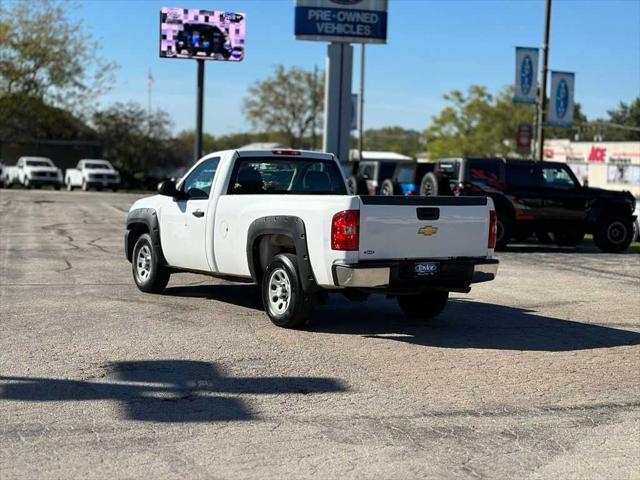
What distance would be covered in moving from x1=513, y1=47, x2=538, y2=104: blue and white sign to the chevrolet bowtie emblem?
21150mm

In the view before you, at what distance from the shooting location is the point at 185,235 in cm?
1093

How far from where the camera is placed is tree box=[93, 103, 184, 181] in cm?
6681

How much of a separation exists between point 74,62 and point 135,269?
51201mm

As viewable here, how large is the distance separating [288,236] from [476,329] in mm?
2252

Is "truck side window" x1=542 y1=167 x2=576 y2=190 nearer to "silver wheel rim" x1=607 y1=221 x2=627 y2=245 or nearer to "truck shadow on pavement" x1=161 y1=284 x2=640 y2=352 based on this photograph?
"silver wheel rim" x1=607 y1=221 x2=627 y2=245

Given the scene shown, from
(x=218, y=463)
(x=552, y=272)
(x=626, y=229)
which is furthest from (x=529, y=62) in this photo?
(x=218, y=463)

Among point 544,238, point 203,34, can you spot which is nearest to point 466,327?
point 544,238

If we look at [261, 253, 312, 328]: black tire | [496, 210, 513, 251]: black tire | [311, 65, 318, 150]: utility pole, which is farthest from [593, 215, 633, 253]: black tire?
[311, 65, 318, 150]: utility pole

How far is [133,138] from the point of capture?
6762 centimetres

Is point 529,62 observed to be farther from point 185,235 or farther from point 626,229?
point 185,235

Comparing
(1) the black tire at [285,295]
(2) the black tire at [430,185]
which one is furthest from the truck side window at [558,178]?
(1) the black tire at [285,295]

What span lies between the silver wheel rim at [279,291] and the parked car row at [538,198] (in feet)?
34.8

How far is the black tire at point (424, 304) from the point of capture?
10.1 meters

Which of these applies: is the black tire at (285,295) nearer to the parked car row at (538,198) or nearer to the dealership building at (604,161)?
the parked car row at (538,198)
